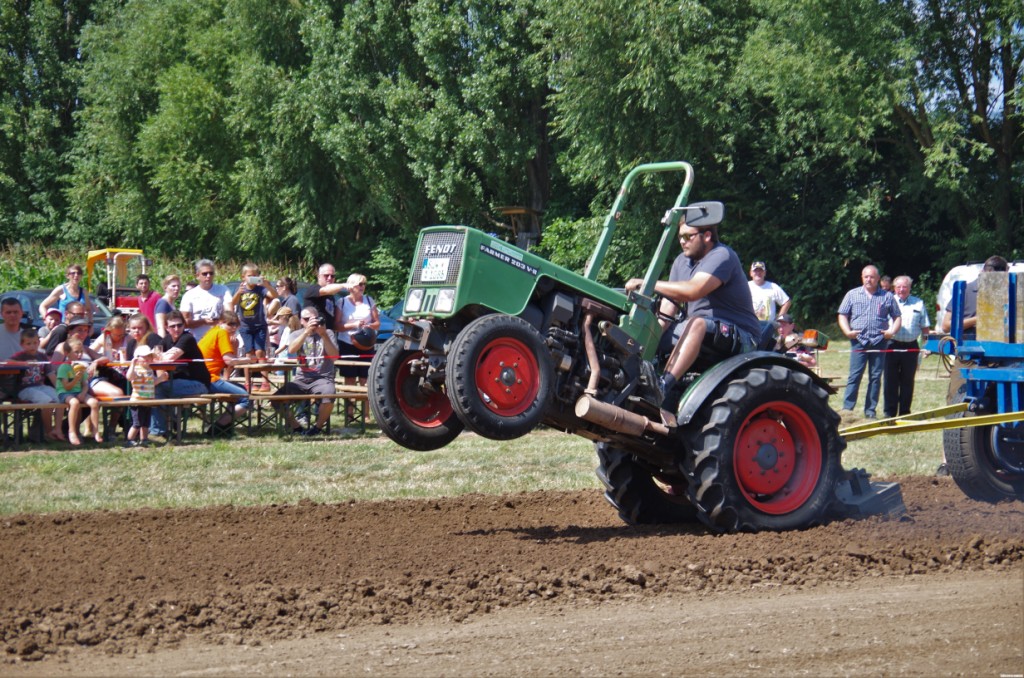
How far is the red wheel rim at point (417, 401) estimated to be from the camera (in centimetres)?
689

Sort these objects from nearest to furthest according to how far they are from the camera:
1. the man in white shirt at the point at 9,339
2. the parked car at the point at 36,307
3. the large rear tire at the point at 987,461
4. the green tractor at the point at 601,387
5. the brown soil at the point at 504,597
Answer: the brown soil at the point at 504,597 → the green tractor at the point at 601,387 → the large rear tire at the point at 987,461 → the man in white shirt at the point at 9,339 → the parked car at the point at 36,307

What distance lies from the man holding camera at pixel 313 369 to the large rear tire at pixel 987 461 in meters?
7.08

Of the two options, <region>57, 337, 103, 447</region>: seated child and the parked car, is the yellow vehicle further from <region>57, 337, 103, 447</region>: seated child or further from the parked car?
<region>57, 337, 103, 447</region>: seated child

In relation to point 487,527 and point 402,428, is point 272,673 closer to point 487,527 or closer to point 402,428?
point 402,428

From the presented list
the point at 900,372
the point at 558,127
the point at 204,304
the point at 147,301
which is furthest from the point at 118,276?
the point at 900,372

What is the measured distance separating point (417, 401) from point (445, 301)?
72 centimetres

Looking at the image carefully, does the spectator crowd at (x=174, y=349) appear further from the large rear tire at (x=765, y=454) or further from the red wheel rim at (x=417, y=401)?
the large rear tire at (x=765, y=454)

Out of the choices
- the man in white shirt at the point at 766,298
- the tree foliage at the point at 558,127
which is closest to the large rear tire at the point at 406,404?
the man in white shirt at the point at 766,298

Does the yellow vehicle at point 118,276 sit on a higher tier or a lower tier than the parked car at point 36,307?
higher

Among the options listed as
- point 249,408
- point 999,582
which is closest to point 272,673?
point 999,582

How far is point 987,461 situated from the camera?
28.8 feet

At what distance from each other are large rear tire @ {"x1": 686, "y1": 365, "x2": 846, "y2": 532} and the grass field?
113 inches

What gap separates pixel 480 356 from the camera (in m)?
6.36

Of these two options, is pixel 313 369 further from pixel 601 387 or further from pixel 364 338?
pixel 601 387
